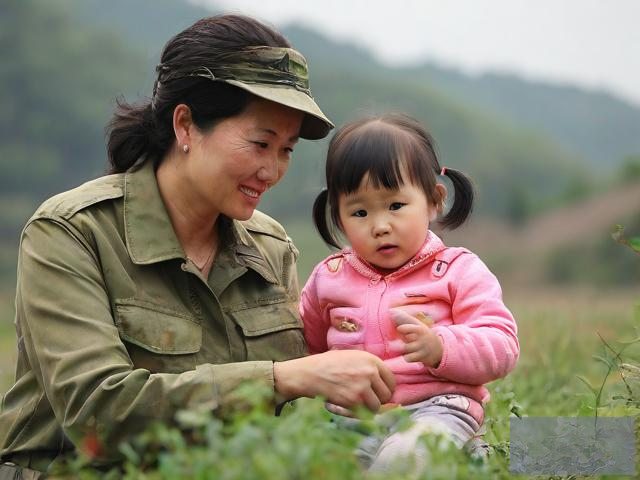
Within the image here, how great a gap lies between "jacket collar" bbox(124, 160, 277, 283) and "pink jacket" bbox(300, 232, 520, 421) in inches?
13.9

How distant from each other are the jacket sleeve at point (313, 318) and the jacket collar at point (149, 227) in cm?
17

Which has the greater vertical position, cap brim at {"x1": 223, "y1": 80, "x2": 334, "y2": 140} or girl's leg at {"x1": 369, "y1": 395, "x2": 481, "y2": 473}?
cap brim at {"x1": 223, "y1": 80, "x2": 334, "y2": 140}

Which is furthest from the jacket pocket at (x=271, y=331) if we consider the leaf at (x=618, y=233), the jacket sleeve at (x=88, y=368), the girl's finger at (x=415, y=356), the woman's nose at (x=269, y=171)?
the leaf at (x=618, y=233)

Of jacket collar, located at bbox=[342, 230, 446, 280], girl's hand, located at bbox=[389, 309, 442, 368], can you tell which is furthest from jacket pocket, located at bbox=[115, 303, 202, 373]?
girl's hand, located at bbox=[389, 309, 442, 368]

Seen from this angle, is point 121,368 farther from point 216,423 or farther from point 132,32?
point 132,32

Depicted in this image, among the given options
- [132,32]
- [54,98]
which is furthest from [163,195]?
[132,32]

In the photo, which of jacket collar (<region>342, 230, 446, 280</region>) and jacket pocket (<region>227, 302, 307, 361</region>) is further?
jacket pocket (<region>227, 302, 307, 361</region>)

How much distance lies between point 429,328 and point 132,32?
8240cm

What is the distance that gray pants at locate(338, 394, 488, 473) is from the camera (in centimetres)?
276

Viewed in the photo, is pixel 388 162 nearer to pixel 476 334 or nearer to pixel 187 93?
pixel 476 334

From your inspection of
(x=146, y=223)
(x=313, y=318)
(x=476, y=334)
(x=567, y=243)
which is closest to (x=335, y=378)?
(x=476, y=334)

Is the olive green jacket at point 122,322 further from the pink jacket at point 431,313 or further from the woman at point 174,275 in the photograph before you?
the pink jacket at point 431,313

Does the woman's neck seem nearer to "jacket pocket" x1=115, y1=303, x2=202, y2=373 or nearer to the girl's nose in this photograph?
"jacket pocket" x1=115, y1=303, x2=202, y2=373

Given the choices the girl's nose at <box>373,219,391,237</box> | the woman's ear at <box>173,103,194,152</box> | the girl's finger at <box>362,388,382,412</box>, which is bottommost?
the girl's finger at <box>362,388,382,412</box>
